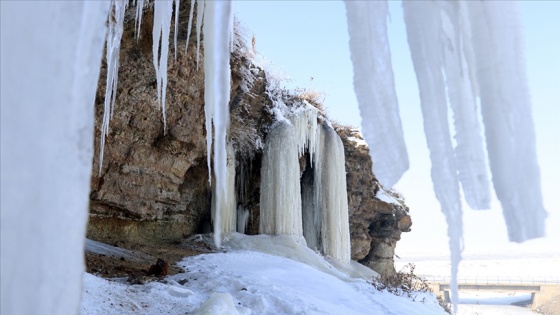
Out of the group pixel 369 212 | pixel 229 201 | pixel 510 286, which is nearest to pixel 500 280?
pixel 510 286

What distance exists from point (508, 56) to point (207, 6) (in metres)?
1.03

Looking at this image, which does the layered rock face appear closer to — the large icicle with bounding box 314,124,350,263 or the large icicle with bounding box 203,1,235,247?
the large icicle with bounding box 314,124,350,263

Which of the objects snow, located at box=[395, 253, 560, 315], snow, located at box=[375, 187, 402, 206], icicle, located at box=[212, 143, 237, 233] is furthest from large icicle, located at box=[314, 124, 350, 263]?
snow, located at box=[395, 253, 560, 315]

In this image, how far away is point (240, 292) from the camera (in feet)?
16.9

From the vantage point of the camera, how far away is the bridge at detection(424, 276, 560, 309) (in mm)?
22427

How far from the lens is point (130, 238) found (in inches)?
346

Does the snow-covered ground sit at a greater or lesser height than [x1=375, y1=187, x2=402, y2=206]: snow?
lesser

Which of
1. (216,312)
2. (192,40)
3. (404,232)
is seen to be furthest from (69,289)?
(404,232)

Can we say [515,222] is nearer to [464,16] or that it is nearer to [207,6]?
[464,16]

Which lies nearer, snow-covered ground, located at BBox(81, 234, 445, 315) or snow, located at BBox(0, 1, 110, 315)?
snow, located at BBox(0, 1, 110, 315)

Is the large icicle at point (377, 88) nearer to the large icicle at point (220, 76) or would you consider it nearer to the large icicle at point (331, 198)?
the large icicle at point (220, 76)

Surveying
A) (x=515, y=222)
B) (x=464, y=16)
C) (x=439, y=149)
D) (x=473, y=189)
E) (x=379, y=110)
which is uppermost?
(x=464, y=16)

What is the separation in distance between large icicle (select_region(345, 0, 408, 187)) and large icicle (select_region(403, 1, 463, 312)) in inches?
3.5

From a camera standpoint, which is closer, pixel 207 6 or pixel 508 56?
pixel 508 56
